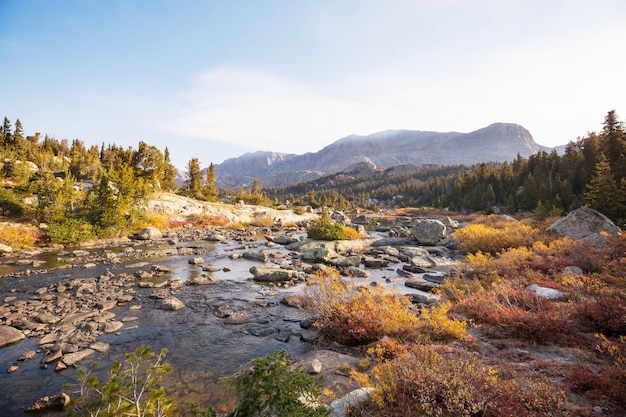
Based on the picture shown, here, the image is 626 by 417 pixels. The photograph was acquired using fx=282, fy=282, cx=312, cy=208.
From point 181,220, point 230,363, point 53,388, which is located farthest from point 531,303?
point 181,220

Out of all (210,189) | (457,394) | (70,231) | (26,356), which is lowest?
(26,356)

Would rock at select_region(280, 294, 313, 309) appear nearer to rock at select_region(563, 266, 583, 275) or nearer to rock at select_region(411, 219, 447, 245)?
rock at select_region(563, 266, 583, 275)

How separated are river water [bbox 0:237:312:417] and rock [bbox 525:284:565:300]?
10510 mm

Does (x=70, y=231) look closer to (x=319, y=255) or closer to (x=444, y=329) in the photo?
(x=319, y=255)

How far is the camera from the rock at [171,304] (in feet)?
42.4

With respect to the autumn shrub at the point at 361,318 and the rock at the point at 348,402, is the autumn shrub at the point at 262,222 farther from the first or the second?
the rock at the point at 348,402

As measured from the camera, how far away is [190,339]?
33.8 feet

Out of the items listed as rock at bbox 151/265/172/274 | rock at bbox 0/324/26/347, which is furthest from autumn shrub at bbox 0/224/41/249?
rock at bbox 0/324/26/347

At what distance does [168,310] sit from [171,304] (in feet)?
0.93

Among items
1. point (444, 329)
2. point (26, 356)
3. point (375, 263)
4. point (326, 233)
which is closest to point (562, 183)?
point (326, 233)

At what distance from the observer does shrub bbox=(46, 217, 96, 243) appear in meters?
25.9

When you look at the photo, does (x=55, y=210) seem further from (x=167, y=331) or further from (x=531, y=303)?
(x=531, y=303)

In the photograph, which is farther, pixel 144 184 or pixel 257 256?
pixel 144 184

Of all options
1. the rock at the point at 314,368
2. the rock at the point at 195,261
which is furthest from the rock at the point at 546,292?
the rock at the point at 195,261
